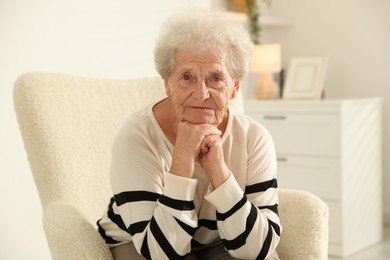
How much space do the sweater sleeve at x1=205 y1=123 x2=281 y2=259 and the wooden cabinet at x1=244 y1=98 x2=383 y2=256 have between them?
1.91 metres

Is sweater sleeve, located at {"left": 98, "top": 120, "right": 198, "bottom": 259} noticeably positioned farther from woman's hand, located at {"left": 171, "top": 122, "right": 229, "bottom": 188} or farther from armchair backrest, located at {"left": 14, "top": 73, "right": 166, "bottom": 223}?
armchair backrest, located at {"left": 14, "top": 73, "right": 166, "bottom": 223}

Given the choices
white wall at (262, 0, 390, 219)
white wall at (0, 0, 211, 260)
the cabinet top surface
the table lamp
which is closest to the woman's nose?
white wall at (0, 0, 211, 260)

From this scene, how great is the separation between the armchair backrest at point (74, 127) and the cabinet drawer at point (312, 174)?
1686 mm

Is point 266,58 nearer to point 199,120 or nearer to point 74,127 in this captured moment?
point 74,127

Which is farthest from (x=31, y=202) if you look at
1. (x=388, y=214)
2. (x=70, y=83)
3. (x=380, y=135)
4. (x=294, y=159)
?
(x=388, y=214)

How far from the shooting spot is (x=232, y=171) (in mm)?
1691

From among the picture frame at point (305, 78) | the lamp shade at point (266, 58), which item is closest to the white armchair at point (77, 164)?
the lamp shade at point (266, 58)

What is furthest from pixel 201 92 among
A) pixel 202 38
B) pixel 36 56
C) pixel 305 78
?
pixel 305 78

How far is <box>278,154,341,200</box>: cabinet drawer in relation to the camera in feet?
11.7

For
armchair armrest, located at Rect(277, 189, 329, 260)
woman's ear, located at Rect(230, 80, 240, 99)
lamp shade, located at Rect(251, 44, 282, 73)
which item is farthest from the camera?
lamp shade, located at Rect(251, 44, 282, 73)

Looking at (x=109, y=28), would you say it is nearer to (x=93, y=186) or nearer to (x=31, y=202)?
(x=31, y=202)

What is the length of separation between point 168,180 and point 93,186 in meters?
0.46

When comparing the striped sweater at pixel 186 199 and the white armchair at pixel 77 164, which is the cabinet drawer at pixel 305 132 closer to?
the white armchair at pixel 77 164

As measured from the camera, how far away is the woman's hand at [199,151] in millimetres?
1565
